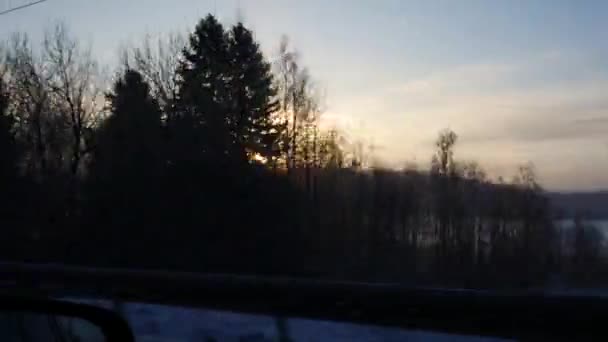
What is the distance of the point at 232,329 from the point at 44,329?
5381 millimetres

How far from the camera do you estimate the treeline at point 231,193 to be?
1251 inches

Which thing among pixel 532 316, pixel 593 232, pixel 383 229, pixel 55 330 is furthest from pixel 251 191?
pixel 55 330

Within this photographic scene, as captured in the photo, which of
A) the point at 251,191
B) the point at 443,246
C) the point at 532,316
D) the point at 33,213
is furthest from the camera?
the point at 443,246

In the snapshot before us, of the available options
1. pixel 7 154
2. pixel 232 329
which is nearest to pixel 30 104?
pixel 7 154

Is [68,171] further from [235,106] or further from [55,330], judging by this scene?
[55,330]

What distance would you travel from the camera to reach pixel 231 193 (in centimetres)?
3219

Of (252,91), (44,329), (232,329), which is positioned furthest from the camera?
(252,91)

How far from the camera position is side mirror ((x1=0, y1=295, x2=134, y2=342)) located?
4.02 meters

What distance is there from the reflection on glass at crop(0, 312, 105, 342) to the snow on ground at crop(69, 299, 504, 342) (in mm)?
4333

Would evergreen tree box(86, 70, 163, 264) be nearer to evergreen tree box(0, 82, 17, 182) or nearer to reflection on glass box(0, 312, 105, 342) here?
evergreen tree box(0, 82, 17, 182)

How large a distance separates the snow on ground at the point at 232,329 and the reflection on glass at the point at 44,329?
4.33 m

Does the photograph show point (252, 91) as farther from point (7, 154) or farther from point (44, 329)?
point (44, 329)

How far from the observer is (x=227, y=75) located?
46812 mm

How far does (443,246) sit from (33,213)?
17355mm
